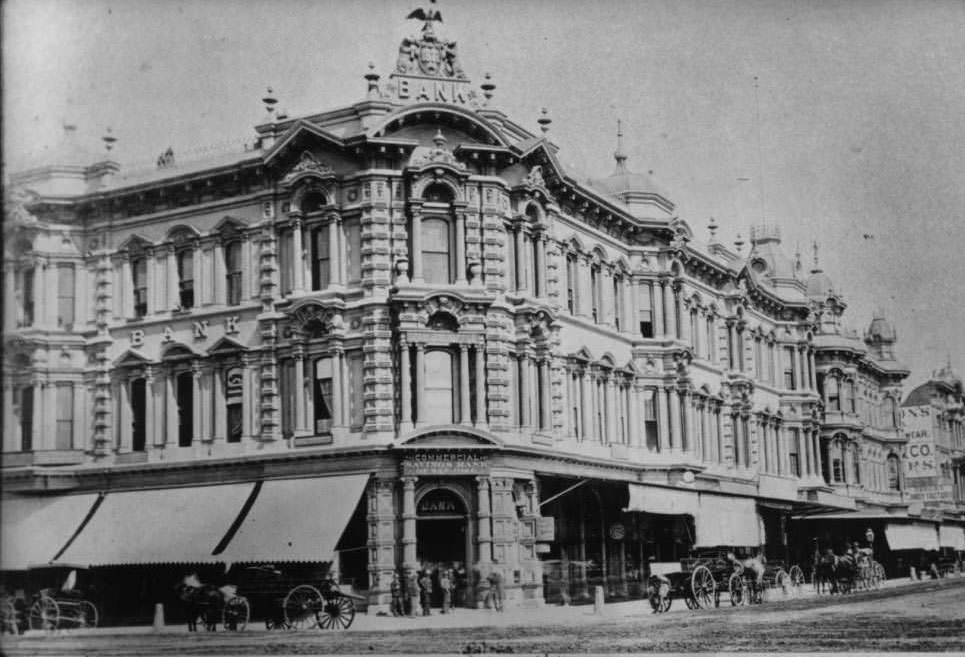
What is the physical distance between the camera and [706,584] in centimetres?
3416

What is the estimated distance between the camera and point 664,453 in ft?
145

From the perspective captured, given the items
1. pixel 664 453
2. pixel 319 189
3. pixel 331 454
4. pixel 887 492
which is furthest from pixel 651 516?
pixel 887 492

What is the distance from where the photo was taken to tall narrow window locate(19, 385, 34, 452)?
3450 cm

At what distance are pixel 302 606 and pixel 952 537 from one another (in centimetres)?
3970

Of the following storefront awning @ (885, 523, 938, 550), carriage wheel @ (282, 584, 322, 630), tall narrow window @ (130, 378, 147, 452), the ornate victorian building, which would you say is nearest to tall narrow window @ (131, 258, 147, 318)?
the ornate victorian building

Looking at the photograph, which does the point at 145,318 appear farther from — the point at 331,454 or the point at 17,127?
the point at 17,127

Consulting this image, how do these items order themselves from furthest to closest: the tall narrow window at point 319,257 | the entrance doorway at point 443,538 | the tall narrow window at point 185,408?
1. the tall narrow window at point 185,408
2. the tall narrow window at point 319,257
3. the entrance doorway at point 443,538

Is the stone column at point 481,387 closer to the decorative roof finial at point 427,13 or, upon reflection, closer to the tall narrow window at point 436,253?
the tall narrow window at point 436,253

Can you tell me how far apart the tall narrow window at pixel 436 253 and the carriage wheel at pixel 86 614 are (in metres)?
11.2

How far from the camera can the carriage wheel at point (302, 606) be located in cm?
2902

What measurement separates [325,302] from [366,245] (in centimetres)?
174

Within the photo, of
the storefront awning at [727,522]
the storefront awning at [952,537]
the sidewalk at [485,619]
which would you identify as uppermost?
the storefront awning at [727,522]

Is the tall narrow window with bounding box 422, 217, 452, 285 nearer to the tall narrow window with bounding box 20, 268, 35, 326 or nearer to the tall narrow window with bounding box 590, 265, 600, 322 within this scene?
the tall narrow window with bounding box 590, 265, 600, 322

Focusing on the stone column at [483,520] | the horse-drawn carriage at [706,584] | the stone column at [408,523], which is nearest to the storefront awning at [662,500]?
the horse-drawn carriage at [706,584]
